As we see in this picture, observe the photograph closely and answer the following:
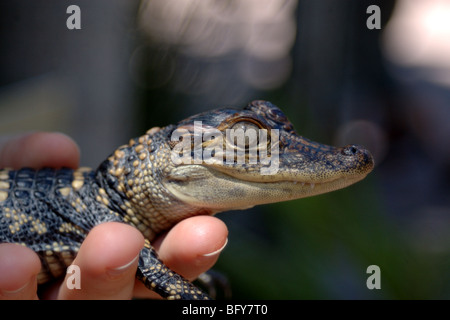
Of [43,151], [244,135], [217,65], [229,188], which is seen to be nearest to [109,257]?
[229,188]

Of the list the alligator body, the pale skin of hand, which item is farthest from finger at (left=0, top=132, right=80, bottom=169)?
the pale skin of hand

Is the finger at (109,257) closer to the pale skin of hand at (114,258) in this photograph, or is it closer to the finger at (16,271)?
the pale skin of hand at (114,258)

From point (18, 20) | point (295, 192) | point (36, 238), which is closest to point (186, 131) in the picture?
point (295, 192)

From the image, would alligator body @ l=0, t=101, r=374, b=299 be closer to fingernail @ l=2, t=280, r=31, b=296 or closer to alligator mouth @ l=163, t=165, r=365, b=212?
alligator mouth @ l=163, t=165, r=365, b=212

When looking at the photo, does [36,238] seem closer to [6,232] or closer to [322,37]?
[6,232]

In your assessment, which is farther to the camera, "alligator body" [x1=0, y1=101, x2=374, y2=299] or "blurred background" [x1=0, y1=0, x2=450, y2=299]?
"blurred background" [x1=0, y1=0, x2=450, y2=299]

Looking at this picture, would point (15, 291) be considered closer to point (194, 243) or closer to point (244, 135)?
point (194, 243)
